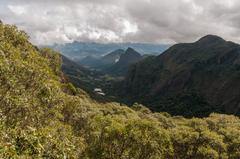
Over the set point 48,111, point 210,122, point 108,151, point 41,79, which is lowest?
point 210,122

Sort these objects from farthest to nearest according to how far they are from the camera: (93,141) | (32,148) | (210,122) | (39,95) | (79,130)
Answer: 1. (210,122)
2. (79,130)
3. (93,141)
4. (39,95)
5. (32,148)

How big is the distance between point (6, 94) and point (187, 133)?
5144cm

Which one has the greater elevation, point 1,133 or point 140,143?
point 1,133

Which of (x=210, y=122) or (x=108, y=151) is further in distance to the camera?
(x=210, y=122)

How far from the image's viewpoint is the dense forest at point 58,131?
26.9 metres

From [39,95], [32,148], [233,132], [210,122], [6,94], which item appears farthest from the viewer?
[210,122]

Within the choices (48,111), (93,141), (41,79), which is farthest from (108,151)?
(41,79)

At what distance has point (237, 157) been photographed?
82562mm

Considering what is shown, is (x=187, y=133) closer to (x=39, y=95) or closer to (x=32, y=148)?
(x=39, y=95)

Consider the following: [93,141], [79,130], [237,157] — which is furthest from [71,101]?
[237,157]

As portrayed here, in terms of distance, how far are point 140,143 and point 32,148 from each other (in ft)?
127

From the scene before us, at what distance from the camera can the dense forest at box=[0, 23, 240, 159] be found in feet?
88.3

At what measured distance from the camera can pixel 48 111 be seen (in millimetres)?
59156

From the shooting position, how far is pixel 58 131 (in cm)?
5459
